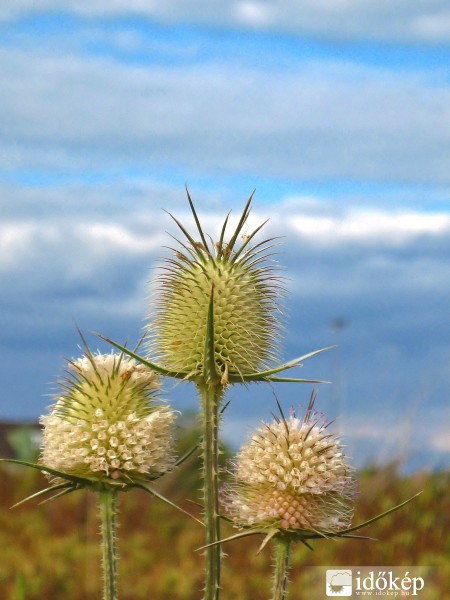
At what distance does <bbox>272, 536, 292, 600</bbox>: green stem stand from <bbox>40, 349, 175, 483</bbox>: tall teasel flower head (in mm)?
638

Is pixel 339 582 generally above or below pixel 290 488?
below

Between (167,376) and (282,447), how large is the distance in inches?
25.3

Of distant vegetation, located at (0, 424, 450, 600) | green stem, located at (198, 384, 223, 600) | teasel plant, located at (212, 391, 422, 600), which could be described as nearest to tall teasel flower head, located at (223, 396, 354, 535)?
teasel plant, located at (212, 391, 422, 600)

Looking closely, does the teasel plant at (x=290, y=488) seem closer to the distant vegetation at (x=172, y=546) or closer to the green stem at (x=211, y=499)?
the green stem at (x=211, y=499)

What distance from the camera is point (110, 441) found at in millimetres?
4430

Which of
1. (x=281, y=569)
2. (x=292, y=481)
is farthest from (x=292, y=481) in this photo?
(x=281, y=569)

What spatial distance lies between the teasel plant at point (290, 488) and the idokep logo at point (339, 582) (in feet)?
4.42

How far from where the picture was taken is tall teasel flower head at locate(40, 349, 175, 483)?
441cm

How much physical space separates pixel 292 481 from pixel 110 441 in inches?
33.9

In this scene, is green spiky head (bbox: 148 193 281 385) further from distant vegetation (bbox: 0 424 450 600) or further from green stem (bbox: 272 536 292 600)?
distant vegetation (bbox: 0 424 450 600)

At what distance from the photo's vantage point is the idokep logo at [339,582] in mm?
5852

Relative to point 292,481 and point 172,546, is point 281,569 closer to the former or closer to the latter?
point 292,481

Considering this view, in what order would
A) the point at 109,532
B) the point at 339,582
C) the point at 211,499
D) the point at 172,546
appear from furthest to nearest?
the point at 172,546 < the point at 339,582 < the point at 109,532 < the point at 211,499

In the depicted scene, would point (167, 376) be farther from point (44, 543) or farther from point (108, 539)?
point (44, 543)
